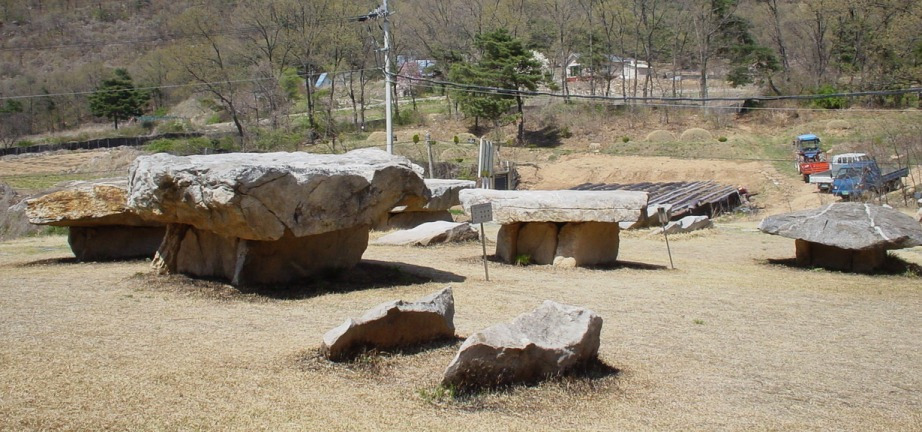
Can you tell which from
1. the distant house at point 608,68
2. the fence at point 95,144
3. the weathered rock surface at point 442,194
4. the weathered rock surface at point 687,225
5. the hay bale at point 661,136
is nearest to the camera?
the weathered rock surface at point 442,194

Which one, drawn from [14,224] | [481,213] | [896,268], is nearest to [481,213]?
[481,213]

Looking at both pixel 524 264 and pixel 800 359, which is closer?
pixel 800 359

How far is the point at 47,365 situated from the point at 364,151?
6027 mm

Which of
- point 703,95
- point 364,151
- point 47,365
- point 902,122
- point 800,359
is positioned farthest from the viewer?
point 703,95

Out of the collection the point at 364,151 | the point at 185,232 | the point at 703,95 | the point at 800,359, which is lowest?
the point at 800,359

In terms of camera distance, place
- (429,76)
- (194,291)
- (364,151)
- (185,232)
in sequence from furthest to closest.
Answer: (429,76) < (364,151) < (185,232) < (194,291)

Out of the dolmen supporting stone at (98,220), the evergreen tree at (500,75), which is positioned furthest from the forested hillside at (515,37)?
the dolmen supporting stone at (98,220)

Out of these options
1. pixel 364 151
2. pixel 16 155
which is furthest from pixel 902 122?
pixel 16 155

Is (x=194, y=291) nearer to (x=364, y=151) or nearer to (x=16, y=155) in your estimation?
(x=364, y=151)

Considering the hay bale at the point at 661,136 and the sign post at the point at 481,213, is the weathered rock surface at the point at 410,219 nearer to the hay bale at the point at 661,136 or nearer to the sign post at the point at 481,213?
the sign post at the point at 481,213

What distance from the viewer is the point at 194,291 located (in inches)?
382

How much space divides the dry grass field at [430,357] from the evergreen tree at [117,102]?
53.9 m

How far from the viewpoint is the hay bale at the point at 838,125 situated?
37.8m

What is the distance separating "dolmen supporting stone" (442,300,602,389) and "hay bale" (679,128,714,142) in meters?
34.9
